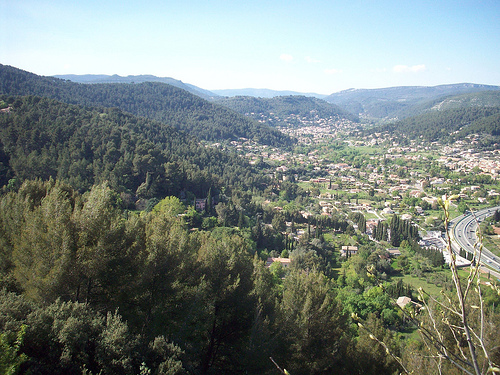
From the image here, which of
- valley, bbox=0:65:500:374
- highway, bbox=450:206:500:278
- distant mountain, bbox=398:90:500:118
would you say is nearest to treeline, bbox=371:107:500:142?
valley, bbox=0:65:500:374

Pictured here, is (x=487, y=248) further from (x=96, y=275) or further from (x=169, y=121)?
(x=169, y=121)

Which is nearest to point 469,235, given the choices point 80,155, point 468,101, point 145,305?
point 145,305

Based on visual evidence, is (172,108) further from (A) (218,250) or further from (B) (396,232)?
(A) (218,250)

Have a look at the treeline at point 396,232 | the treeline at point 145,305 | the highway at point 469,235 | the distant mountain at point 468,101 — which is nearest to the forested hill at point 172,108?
the treeline at point 396,232

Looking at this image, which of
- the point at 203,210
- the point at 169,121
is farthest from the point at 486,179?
the point at 169,121

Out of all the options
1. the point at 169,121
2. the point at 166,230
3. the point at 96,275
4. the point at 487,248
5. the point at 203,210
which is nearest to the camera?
the point at 96,275

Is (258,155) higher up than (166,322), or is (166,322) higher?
(166,322)

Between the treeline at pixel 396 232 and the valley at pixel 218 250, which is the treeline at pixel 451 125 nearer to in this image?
the valley at pixel 218 250

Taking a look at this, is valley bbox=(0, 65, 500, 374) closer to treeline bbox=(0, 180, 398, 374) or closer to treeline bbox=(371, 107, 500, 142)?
treeline bbox=(0, 180, 398, 374)
